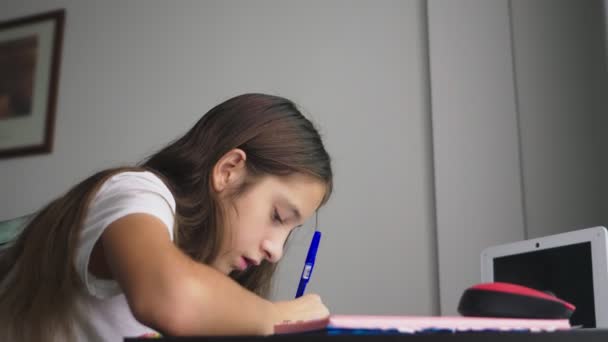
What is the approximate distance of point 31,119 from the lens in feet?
6.27

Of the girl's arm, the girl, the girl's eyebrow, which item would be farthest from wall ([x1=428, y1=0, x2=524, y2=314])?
the girl's arm

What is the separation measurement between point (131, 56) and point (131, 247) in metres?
1.46

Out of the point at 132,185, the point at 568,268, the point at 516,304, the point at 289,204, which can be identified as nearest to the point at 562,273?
the point at 568,268

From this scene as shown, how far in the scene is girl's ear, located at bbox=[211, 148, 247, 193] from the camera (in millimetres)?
831

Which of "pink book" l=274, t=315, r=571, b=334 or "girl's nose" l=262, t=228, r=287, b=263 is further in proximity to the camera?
"girl's nose" l=262, t=228, r=287, b=263

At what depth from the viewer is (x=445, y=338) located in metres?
0.35

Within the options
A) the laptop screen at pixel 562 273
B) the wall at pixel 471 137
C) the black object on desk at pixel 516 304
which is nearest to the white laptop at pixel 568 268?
the laptop screen at pixel 562 273

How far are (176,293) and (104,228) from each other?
130 millimetres

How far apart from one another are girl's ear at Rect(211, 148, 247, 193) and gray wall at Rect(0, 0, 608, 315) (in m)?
0.65

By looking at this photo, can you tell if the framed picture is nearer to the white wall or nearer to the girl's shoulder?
the white wall

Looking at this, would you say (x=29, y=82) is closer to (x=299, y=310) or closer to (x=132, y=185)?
(x=132, y=185)

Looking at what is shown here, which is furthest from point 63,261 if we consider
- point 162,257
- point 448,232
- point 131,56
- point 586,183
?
point 131,56

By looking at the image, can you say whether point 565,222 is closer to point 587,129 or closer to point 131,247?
point 587,129

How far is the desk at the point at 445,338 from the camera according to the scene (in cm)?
34
